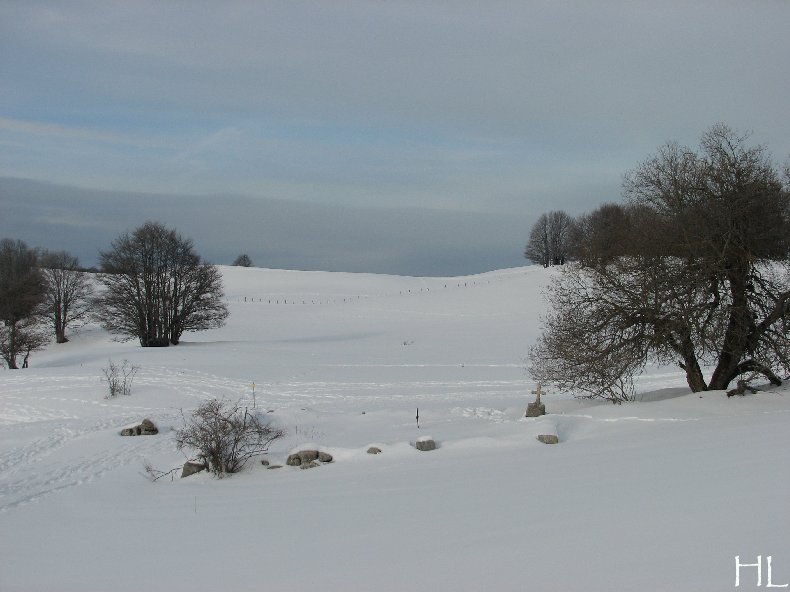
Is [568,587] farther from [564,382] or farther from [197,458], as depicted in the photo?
[564,382]

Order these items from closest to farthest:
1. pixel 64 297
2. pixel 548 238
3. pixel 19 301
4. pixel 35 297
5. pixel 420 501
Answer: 1. pixel 420 501
2. pixel 19 301
3. pixel 35 297
4. pixel 64 297
5. pixel 548 238

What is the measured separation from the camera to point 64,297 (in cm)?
5434

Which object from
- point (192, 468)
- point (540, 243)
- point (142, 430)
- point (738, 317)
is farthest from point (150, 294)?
point (540, 243)

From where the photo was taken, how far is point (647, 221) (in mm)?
15953

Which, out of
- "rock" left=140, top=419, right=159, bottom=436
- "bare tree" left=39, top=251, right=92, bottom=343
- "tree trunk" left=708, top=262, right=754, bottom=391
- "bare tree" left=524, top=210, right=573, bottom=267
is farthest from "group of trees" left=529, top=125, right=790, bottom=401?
"bare tree" left=524, top=210, right=573, bottom=267

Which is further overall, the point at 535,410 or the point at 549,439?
the point at 535,410

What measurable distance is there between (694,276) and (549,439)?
587 cm

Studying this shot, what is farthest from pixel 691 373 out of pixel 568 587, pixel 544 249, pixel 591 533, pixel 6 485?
pixel 544 249

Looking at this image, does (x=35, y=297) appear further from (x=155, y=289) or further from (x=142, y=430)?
(x=142, y=430)

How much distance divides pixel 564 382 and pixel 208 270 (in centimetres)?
3235

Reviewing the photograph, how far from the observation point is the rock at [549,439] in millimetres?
12477

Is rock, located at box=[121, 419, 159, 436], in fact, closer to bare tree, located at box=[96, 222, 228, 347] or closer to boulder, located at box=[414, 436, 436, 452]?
boulder, located at box=[414, 436, 436, 452]

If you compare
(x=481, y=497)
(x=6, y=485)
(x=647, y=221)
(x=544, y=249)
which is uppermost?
(x=544, y=249)

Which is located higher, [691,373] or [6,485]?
[691,373]
